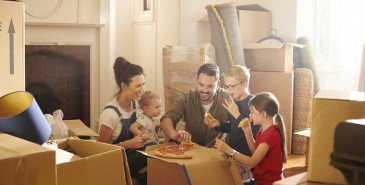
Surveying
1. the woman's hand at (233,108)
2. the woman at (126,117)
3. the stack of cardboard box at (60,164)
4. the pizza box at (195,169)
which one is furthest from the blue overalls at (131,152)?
the stack of cardboard box at (60,164)

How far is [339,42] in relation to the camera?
173 inches

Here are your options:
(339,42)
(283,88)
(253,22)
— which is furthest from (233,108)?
(339,42)

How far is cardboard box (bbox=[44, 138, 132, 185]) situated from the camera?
1523 mm

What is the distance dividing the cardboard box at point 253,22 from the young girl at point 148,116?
5.62 ft

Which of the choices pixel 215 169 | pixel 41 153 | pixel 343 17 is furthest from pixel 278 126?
pixel 343 17

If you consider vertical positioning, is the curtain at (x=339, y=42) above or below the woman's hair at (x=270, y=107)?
above

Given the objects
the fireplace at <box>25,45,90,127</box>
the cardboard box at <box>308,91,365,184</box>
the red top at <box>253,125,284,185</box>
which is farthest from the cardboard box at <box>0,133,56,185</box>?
the fireplace at <box>25,45,90,127</box>

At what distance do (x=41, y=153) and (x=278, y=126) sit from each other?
4.67 ft

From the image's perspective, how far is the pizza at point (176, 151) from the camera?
226 cm

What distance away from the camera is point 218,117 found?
2.96 metres

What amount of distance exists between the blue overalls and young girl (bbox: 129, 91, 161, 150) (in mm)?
36

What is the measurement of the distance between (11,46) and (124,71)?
1.07 metres

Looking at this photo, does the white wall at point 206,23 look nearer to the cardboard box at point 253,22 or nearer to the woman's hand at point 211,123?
the cardboard box at point 253,22

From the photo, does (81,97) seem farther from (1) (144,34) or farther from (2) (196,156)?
(2) (196,156)
